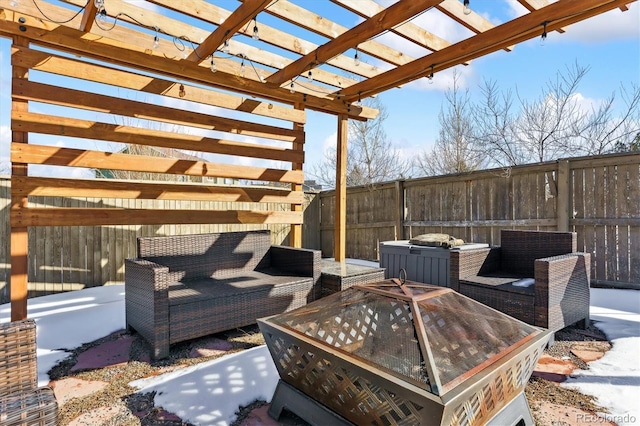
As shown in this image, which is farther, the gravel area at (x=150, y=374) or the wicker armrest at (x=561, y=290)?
the wicker armrest at (x=561, y=290)

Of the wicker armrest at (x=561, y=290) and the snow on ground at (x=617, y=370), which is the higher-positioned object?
the wicker armrest at (x=561, y=290)

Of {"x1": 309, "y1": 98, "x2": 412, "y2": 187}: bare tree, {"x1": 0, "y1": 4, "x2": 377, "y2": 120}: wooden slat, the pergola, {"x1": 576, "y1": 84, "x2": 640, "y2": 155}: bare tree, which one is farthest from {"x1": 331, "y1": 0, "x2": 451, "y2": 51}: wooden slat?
{"x1": 309, "y1": 98, "x2": 412, "y2": 187}: bare tree

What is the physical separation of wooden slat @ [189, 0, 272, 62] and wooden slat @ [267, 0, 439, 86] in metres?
0.86

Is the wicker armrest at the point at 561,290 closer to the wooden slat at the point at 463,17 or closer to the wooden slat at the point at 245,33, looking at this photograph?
the wooden slat at the point at 463,17

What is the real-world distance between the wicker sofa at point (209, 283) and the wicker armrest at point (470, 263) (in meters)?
1.32

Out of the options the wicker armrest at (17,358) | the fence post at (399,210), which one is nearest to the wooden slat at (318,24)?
the wicker armrest at (17,358)

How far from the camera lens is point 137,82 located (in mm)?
3359

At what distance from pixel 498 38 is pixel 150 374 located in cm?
377

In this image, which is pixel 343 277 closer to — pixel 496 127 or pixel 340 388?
pixel 340 388

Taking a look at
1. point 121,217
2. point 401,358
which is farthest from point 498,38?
point 121,217

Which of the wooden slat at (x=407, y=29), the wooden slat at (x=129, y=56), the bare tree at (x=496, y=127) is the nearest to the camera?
the wooden slat at (x=407, y=29)

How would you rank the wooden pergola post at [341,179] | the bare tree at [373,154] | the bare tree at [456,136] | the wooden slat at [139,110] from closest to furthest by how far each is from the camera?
the wooden slat at [139,110] → the wooden pergola post at [341,179] → the bare tree at [456,136] → the bare tree at [373,154]

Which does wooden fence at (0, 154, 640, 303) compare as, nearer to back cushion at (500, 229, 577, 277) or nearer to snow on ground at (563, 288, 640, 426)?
snow on ground at (563, 288, 640, 426)

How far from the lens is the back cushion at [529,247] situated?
3338mm
